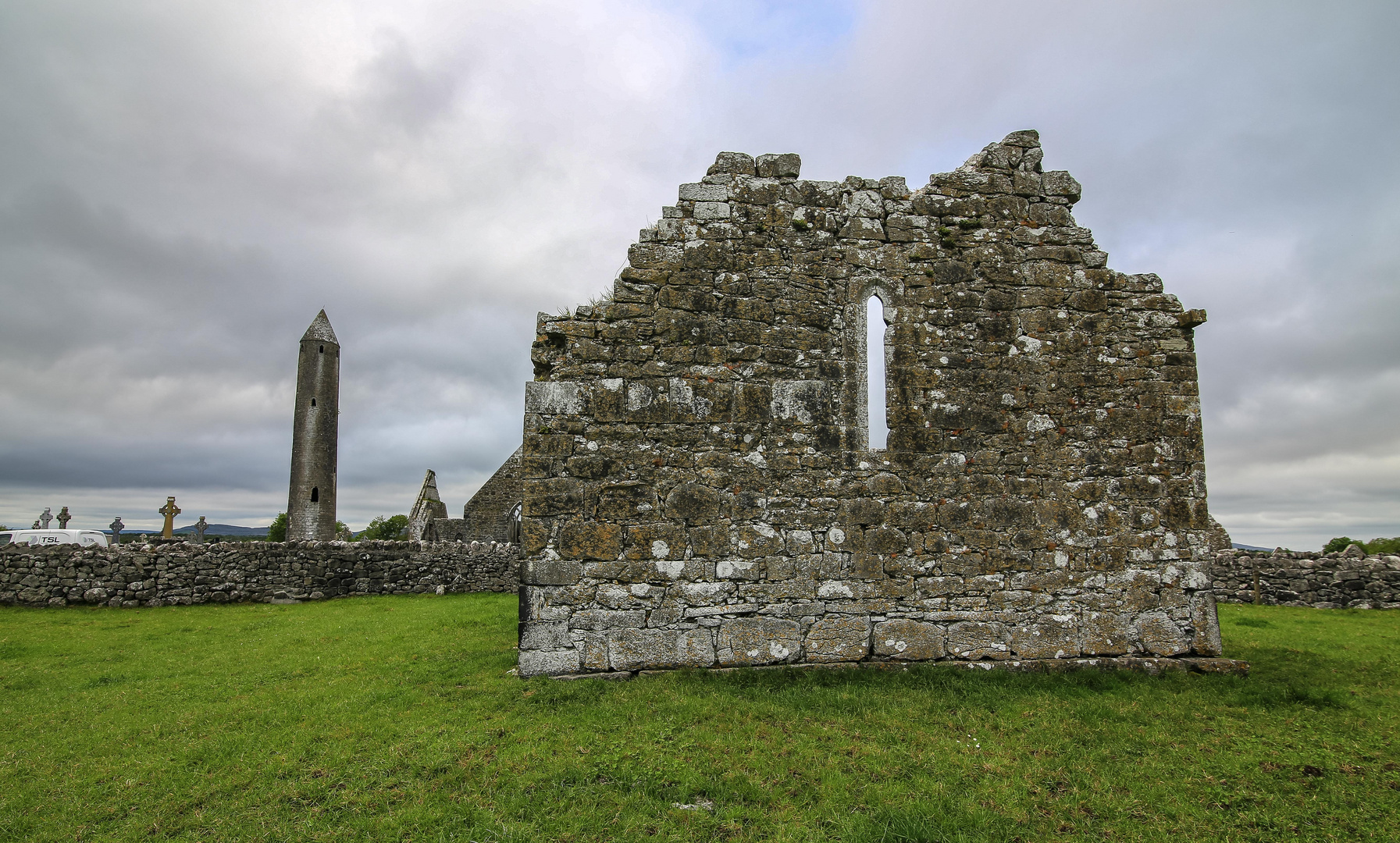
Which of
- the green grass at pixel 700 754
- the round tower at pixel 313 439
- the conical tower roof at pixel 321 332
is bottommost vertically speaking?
the green grass at pixel 700 754

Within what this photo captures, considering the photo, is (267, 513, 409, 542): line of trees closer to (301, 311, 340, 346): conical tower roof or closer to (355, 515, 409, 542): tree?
(355, 515, 409, 542): tree

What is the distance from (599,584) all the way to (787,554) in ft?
7.57

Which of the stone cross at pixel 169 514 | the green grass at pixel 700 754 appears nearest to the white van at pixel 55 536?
the stone cross at pixel 169 514

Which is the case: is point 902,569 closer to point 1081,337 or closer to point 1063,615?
point 1063,615

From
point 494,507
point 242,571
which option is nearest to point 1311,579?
point 494,507

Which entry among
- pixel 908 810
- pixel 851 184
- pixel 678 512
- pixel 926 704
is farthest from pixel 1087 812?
pixel 851 184

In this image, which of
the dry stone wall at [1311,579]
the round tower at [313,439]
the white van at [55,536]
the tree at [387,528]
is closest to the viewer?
the dry stone wall at [1311,579]

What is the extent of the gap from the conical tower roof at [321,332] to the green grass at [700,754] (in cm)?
2346

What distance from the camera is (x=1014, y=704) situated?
23.7ft

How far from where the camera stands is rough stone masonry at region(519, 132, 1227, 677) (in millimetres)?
8047

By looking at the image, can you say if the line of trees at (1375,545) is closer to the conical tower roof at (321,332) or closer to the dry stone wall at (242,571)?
the dry stone wall at (242,571)

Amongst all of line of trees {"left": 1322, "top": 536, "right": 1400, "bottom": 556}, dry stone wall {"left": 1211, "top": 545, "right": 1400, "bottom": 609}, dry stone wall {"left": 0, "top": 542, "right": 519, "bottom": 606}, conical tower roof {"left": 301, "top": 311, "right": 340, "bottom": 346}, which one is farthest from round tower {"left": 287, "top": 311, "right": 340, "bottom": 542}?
line of trees {"left": 1322, "top": 536, "right": 1400, "bottom": 556}

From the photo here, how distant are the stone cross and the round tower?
482 centimetres

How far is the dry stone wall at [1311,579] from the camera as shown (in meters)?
15.3
